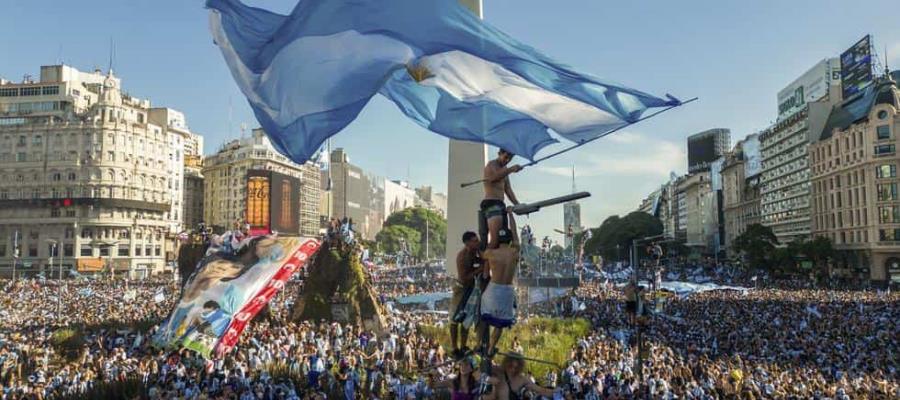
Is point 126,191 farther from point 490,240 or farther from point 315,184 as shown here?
point 490,240

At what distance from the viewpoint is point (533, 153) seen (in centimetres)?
799

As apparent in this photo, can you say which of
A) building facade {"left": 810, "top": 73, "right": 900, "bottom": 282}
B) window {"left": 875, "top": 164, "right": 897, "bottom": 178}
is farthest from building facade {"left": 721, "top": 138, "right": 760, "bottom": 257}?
window {"left": 875, "top": 164, "right": 897, "bottom": 178}

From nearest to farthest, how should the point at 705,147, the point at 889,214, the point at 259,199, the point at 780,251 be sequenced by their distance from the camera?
the point at 259,199
the point at 889,214
the point at 780,251
the point at 705,147

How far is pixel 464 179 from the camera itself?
28438mm

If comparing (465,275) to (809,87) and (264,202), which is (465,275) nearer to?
(264,202)

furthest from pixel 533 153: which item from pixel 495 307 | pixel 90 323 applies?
pixel 90 323

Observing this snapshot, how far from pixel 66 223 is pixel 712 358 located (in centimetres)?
7686

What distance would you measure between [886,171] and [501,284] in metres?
67.6

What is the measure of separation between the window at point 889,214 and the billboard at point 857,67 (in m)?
15.5

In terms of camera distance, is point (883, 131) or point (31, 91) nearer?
point (883, 131)

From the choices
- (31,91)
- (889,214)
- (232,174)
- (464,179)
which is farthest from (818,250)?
(31,91)

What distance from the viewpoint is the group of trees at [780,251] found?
61.3 meters

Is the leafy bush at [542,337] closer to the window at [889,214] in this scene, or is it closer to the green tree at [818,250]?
the green tree at [818,250]

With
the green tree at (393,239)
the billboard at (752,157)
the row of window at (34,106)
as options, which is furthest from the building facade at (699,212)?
the row of window at (34,106)
